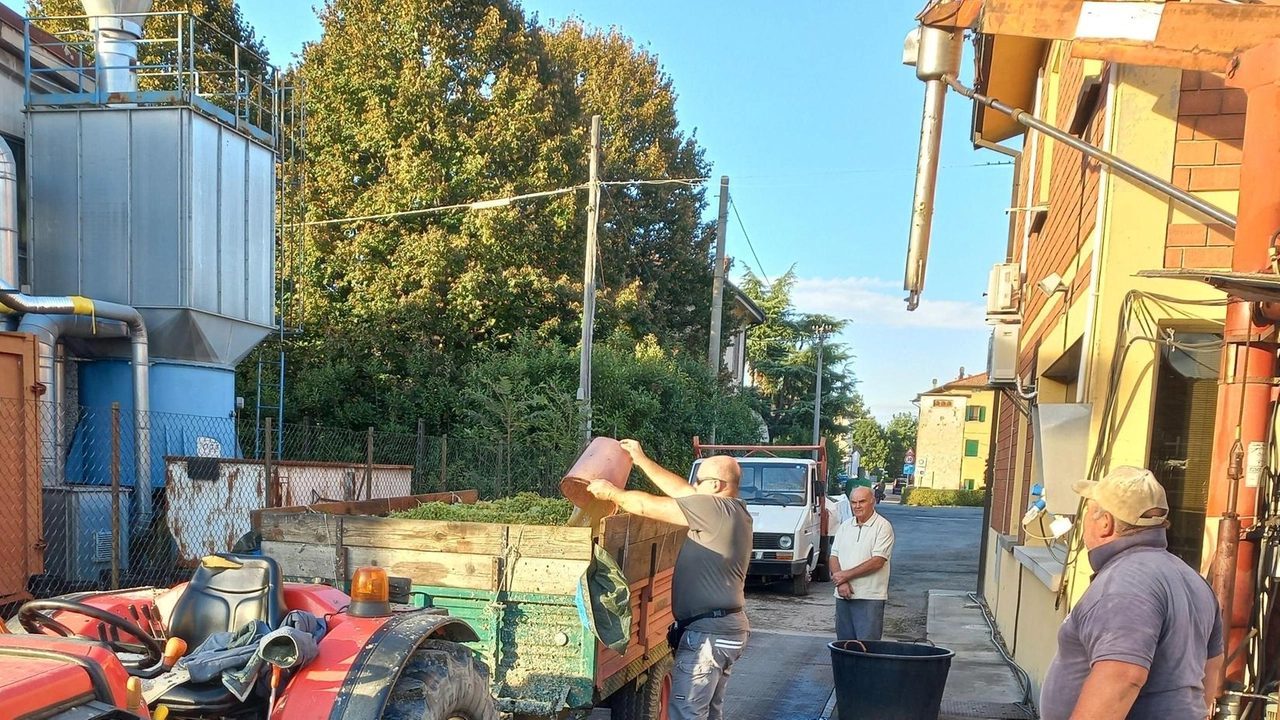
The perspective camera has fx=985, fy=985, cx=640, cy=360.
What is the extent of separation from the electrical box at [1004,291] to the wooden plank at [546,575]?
757 centimetres

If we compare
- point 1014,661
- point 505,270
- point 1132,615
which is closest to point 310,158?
point 505,270

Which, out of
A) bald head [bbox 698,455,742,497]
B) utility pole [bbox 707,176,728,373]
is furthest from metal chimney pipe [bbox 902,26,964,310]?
utility pole [bbox 707,176,728,373]

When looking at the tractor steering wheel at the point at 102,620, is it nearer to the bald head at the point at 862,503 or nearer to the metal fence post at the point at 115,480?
the metal fence post at the point at 115,480

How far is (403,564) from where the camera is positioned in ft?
16.2

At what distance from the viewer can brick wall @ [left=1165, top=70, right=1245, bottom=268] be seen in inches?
212

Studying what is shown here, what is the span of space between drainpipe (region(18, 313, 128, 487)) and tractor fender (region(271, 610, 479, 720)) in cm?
734

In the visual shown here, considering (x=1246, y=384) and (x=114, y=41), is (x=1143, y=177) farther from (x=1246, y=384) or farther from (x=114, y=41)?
(x=114, y=41)

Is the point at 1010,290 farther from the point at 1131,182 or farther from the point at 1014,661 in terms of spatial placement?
the point at 1131,182

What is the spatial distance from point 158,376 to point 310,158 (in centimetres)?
949

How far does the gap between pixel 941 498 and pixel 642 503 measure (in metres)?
48.0

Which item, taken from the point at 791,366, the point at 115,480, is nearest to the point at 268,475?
the point at 115,480

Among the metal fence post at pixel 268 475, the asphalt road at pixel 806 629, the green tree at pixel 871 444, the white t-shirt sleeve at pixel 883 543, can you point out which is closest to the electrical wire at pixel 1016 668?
the asphalt road at pixel 806 629

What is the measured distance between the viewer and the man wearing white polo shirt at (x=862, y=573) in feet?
22.3

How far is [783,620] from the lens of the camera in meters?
12.1
